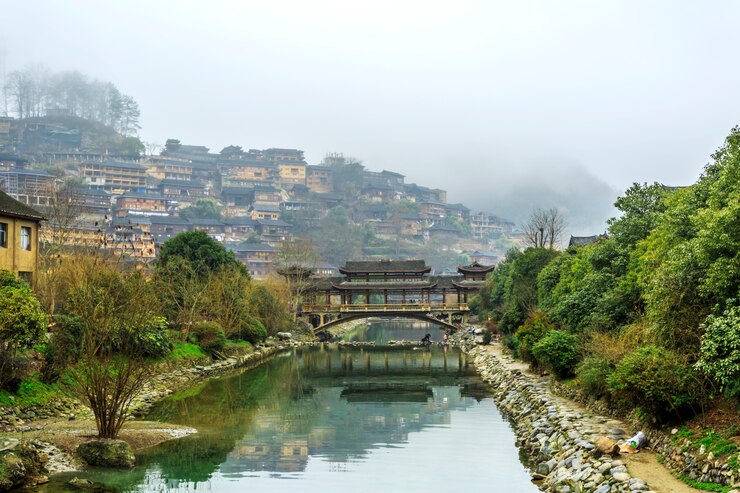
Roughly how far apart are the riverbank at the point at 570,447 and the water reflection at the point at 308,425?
74 centimetres

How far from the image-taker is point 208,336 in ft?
135

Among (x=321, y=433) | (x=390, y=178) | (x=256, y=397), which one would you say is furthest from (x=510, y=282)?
(x=390, y=178)

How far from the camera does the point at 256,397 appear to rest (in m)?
31.2

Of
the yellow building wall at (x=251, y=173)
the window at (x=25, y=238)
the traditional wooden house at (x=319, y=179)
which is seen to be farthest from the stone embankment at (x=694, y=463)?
the traditional wooden house at (x=319, y=179)

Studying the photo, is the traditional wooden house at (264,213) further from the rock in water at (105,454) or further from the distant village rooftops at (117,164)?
the rock in water at (105,454)

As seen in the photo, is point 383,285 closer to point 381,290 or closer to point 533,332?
point 381,290

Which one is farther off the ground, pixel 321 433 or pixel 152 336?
pixel 152 336

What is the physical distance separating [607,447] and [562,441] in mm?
2762

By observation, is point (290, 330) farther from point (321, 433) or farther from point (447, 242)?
point (447, 242)

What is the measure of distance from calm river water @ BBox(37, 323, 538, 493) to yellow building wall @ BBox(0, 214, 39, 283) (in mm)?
8473

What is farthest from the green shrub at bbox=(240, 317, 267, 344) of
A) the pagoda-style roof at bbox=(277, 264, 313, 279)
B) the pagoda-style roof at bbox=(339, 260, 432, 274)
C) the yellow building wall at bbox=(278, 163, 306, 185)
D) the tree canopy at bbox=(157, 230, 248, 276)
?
the yellow building wall at bbox=(278, 163, 306, 185)

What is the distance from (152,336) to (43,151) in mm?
136079

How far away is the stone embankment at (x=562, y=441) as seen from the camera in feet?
48.0

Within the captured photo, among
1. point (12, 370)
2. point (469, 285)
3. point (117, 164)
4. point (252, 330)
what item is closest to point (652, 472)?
point (12, 370)
